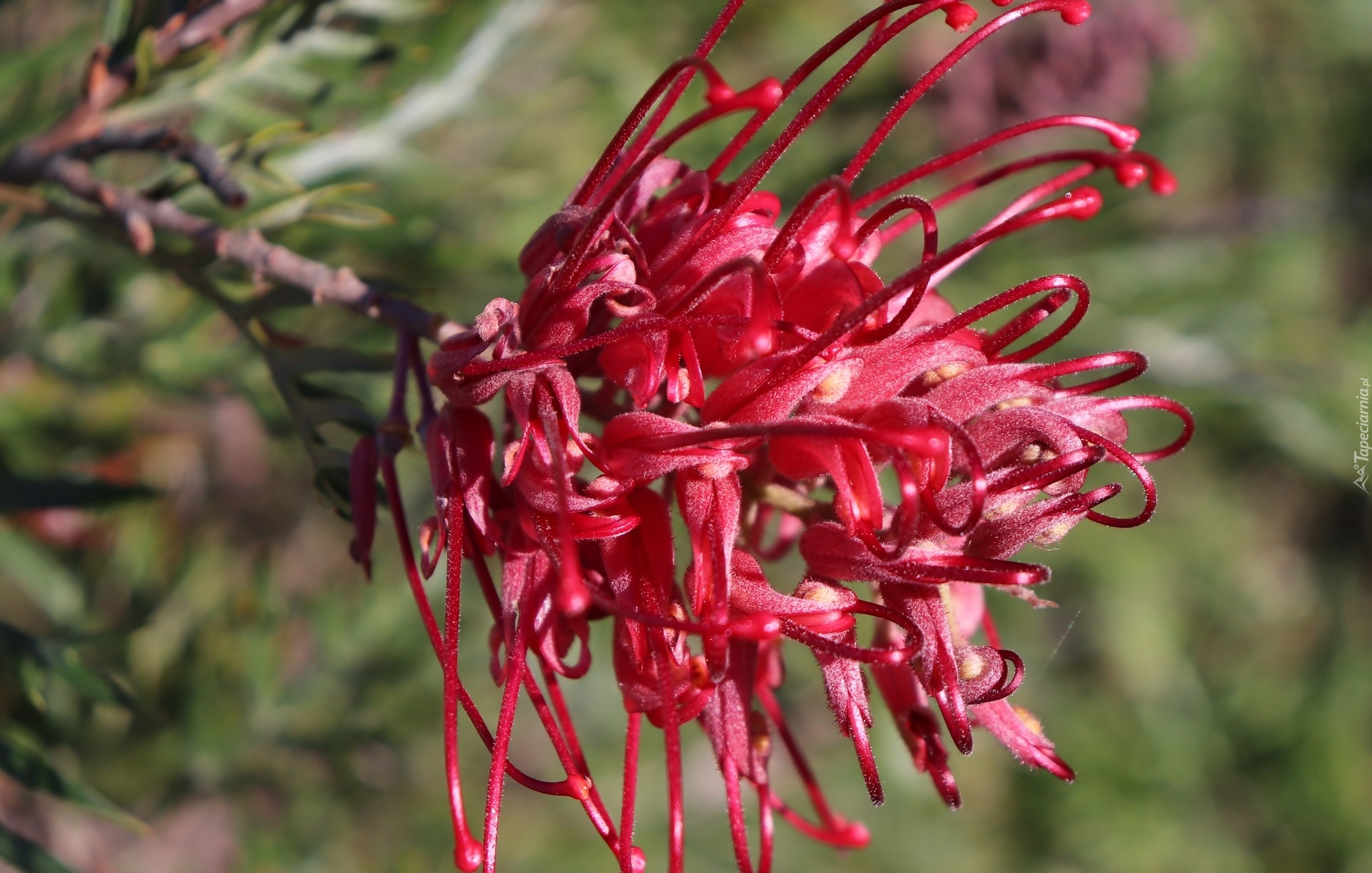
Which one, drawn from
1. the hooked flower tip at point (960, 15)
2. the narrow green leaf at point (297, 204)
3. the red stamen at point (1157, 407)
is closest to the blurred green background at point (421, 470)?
the narrow green leaf at point (297, 204)

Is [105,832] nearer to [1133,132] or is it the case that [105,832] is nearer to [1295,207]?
[1133,132]

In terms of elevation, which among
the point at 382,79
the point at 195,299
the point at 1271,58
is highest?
the point at 1271,58

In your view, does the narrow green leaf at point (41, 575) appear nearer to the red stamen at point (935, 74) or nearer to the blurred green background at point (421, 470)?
the blurred green background at point (421, 470)

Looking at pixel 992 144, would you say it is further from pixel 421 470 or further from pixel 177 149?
pixel 421 470

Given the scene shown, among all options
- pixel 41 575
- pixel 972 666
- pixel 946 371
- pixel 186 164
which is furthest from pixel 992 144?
pixel 41 575

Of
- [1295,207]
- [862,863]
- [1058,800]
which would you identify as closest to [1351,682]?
[1058,800]

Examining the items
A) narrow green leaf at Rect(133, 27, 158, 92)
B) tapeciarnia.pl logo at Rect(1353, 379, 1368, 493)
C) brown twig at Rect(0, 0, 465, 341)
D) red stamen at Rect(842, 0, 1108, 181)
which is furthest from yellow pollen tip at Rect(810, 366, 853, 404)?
tapeciarnia.pl logo at Rect(1353, 379, 1368, 493)
